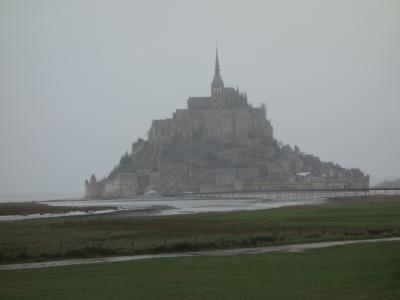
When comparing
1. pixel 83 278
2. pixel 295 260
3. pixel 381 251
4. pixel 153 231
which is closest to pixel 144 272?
pixel 83 278

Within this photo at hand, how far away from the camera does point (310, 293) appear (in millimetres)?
21219

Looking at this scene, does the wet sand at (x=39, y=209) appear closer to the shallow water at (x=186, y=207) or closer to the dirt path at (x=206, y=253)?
the shallow water at (x=186, y=207)

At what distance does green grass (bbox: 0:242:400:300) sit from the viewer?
71.1 ft

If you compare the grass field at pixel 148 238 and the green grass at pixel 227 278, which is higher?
the grass field at pixel 148 238

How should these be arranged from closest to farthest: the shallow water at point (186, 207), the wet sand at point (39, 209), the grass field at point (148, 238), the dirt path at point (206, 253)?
1. the dirt path at point (206, 253)
2. the grass field at point (148, 238)
3. the shallow water at point (186, 207)
4. the wet sand at point (39, 209)

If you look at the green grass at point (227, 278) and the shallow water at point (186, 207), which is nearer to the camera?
the green grass at point (227, 278)

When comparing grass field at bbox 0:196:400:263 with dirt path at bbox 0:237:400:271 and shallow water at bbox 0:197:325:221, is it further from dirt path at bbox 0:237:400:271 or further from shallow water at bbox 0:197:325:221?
shallow water at bbox 0:197:325:221

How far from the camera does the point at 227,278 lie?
81.7ft

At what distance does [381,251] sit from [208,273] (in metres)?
9.18

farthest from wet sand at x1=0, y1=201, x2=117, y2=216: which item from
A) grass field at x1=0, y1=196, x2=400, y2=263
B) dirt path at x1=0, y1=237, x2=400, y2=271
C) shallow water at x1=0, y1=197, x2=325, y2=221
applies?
dirt path at x1=0, y1=237, x2=400, y2=271

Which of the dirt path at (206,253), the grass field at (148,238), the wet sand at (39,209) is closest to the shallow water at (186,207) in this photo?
the wet sand at (39,209)

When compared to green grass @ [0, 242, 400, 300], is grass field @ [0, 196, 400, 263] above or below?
above

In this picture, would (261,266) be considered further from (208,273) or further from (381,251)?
(381,251)

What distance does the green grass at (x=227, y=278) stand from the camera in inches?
853
